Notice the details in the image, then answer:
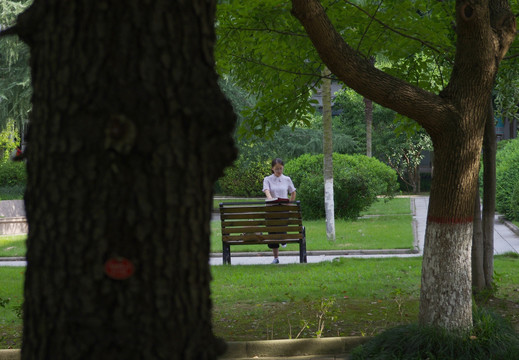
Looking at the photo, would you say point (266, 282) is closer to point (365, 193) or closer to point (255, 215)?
point (255, 215)

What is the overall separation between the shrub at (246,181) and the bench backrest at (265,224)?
22.0 m

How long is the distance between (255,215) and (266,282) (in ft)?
7.52

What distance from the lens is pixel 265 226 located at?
38.3 feet

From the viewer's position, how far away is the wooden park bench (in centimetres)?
1145

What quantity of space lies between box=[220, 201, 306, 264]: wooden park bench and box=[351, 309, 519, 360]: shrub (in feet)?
19.2

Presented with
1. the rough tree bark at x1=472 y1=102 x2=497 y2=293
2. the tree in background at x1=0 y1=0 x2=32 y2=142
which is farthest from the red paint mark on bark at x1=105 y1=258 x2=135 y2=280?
the tree in background at x1=0 y1=0 x2=32 y2=142

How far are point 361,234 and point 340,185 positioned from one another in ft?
14.7

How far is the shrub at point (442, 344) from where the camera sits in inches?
209

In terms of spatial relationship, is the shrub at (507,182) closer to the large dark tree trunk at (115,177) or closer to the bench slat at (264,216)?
the bench slat at (264,216)

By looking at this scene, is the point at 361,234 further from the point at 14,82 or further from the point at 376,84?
the point at 14,82

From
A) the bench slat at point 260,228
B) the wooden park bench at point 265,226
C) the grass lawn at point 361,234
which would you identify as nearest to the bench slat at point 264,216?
the wooden park bench at point 265,226

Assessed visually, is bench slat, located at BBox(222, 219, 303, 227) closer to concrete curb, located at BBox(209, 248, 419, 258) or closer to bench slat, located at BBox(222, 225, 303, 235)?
bench slat, located at BBox(222, 225, 303, 235)

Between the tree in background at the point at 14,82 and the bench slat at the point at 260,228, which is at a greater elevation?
the tree in background at the point at 14,82

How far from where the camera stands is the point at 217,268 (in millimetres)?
10961
